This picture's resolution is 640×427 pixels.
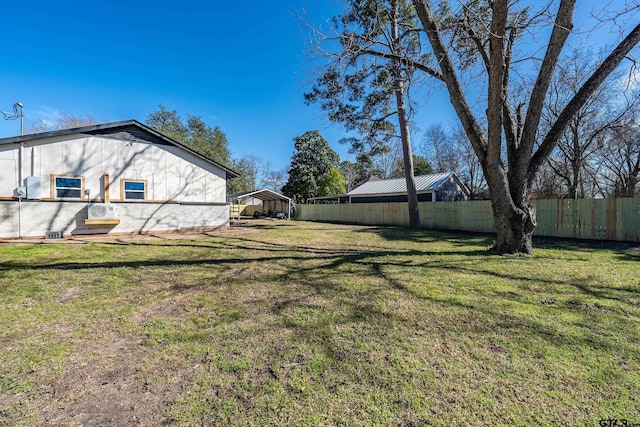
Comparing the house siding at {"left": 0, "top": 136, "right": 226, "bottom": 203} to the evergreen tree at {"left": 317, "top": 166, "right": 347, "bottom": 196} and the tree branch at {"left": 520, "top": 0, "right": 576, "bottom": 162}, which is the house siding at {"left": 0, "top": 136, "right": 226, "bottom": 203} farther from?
the evergreen tree at {"left": 317, "top": 166, "right": 347, "bottom": 196}

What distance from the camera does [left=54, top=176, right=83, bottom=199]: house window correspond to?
9422 millimetres

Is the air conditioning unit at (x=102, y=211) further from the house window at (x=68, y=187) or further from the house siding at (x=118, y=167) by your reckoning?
the house window at (x=68, y=187)

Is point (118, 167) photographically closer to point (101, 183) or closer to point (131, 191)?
point (101, 183)

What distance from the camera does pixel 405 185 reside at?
21188mm

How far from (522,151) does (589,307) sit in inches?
161

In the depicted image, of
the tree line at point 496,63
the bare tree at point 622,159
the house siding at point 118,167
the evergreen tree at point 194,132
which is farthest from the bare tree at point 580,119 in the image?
the evergreen tree at point 194,132

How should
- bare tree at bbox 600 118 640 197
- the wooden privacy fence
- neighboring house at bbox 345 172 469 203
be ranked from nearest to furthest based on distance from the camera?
the wooden privacy fence, bare tree at bbox 600 118 640 197, neighboring house at bbox 345 172 469 203

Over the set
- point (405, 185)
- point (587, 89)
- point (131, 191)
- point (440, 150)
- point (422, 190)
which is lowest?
point (131, 191)

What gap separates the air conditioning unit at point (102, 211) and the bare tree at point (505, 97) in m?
11.3

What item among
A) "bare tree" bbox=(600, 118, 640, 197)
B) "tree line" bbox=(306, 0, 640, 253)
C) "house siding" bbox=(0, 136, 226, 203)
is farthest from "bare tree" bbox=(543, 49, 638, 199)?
"house siding" bbox=(0, 136, 226, 203)

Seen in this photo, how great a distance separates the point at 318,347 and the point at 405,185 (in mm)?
20153

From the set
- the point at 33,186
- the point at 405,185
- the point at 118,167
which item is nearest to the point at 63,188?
the point at 33,186

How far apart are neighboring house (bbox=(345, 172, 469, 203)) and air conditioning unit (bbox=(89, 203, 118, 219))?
17.0 meters

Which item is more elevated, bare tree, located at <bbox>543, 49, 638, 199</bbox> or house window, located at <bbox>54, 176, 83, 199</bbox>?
bare tree, located at <bbox>543, 49, 638, 199</bbox>
